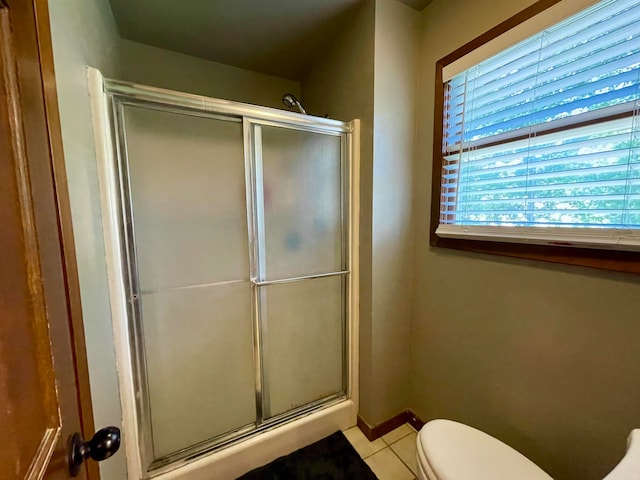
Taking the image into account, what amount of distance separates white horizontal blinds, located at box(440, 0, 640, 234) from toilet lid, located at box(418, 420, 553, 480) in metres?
0.88

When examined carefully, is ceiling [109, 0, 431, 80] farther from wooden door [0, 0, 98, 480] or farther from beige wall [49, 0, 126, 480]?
wooden door [0, 0, 98, 480]

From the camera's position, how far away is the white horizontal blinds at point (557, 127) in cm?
83

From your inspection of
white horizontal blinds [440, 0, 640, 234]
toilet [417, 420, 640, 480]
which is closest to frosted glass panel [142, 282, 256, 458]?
toilet [417, 420, 640, 480]

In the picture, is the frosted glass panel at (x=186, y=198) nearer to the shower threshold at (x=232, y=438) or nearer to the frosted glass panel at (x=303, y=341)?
the frosted glass panel at (x=303, y=341)

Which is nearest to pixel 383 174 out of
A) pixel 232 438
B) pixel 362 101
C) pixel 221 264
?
pixel 362 101

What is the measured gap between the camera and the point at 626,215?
842mm

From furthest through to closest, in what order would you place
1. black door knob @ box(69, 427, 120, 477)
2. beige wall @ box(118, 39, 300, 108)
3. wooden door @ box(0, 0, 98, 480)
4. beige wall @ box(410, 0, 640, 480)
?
1. beige wall @ box(118, 39, 300, 108)
2. beige wall @ box(410, 0, 640, 480)
3. black door knob @ box(69, 427, 120, 477)
4. wooden door @ box(0, 0, 98, 480)

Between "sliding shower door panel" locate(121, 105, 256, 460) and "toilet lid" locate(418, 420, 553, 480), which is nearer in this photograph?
"toilet lid" locate(418, 420, 553, 480)

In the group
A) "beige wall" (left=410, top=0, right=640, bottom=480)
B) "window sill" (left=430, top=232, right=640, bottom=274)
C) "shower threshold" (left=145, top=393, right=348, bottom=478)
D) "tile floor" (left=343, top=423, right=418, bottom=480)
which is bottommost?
"tile floor" (left=343, top=423, right=418, bottom=480)

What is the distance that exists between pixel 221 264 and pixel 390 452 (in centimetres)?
143

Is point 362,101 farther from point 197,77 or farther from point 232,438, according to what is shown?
point 232,438

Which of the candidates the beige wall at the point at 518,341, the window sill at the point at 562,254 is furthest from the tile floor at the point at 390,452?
the window sill at the point at 562,254

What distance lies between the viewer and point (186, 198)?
1.22 m

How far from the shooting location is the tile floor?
4.53 feet
